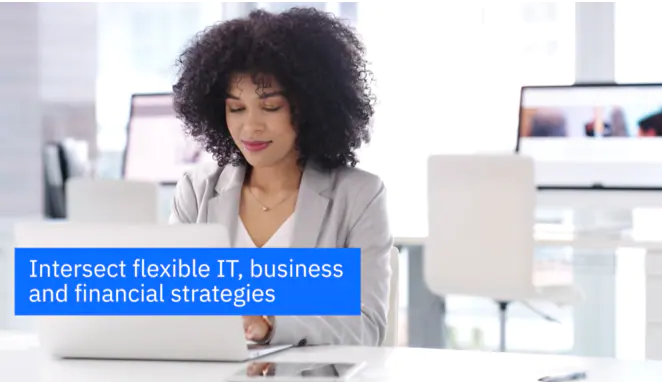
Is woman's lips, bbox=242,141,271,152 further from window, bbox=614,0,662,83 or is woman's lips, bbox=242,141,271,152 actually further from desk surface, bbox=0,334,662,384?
window, bbox=614,0,662,83

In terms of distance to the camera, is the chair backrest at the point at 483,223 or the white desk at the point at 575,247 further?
the chair backrest at the point at 483,223

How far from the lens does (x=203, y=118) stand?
2158 millimetres

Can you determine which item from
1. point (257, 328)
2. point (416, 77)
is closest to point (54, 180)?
point (416, 77)

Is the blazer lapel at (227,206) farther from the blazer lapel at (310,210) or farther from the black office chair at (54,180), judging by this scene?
the black office chair at (54,180)

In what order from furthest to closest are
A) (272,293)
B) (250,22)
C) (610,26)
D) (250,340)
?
(610,26) < (250,22) < (250,340) < (272,293)

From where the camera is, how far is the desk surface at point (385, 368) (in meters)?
1.41

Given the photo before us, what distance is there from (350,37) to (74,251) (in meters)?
0.89

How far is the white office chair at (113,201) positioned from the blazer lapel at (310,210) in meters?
2.03

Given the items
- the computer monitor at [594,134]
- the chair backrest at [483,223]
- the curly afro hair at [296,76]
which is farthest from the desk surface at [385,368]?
the computer monitor at [594,134]

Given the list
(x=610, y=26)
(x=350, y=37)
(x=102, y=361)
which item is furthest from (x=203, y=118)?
(x=610, y=26)

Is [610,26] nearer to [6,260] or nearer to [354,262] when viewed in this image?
[6,260]

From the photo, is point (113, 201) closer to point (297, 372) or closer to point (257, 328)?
point (257, 328)

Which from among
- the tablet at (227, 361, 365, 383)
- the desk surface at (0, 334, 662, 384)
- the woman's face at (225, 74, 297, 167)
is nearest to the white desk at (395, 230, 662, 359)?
the woman's face at (225, 74, 297, 167)

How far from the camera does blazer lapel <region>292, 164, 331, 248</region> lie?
6.64 feet
